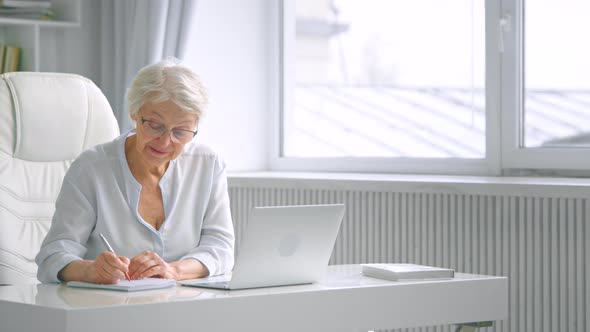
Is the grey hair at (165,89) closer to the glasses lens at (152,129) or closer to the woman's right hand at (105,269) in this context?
the glasses lens at (152,129)

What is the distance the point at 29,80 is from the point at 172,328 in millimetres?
1086

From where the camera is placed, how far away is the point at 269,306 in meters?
1.84

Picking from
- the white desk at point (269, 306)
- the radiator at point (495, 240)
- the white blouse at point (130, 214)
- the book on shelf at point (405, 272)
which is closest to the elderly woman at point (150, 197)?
the white blouse at point (130, 214)

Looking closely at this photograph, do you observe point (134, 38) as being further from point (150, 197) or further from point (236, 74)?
point (150, 197)

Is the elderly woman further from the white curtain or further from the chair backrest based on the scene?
the white curtain

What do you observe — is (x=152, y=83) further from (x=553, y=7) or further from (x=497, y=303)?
(x=553, y=7)

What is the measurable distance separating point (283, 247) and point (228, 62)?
2.16 m

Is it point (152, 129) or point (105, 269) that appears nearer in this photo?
point (105, 269)

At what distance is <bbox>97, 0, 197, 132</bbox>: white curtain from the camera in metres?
3.69

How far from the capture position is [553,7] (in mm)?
3209

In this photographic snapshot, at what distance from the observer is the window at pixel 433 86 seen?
10.5 ft

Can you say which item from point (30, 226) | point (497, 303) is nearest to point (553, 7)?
point (497, 303)

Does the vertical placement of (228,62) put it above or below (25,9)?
below

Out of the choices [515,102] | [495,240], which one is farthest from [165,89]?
[515,102]
